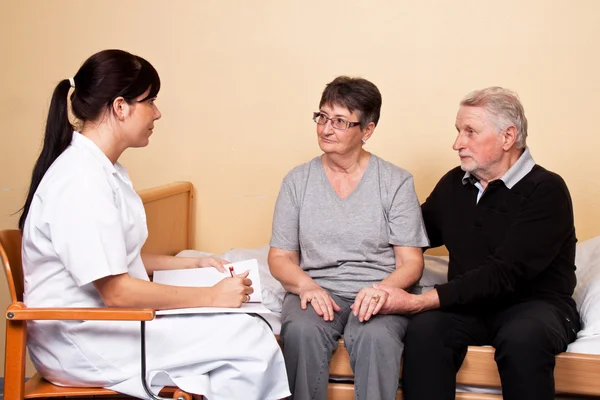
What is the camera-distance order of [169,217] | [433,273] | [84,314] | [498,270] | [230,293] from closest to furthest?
[84,314]
[230,293]
[498,270]
[433,273]
[169,217]

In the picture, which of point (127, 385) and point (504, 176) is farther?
point (504, 176)

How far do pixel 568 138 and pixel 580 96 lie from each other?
18cm

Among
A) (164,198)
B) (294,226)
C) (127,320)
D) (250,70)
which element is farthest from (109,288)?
(250,70)

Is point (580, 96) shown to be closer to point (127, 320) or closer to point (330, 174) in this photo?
point (330, 174)

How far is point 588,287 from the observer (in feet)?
7.82

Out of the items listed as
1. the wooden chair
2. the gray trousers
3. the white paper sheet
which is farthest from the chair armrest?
the gray trousers

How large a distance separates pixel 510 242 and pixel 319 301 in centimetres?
60

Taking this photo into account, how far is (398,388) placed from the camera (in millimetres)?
2137

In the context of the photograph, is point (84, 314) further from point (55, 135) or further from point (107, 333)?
point (55, 135)

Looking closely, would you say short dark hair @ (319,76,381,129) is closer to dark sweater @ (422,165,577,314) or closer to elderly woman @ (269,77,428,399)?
elderly woman @ (269,77,428,399)

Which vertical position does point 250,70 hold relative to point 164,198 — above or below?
above

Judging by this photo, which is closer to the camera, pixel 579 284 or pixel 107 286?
pixel 107 286

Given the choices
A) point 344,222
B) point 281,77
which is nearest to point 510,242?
point 344,222

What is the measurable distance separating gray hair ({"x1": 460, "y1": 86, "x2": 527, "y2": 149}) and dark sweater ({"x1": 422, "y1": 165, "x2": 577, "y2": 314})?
0.15 m
